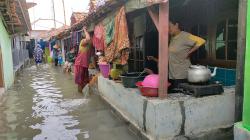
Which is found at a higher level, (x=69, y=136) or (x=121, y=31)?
(x=121, y=31)

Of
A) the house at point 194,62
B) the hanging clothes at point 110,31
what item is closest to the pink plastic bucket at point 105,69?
the house at point 194,62

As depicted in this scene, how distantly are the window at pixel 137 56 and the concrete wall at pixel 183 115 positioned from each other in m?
2.98

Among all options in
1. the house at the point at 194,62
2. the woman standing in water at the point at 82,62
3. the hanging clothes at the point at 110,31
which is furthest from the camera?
the woman standing in water at the point at 82,62

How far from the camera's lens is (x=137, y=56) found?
8328 mm

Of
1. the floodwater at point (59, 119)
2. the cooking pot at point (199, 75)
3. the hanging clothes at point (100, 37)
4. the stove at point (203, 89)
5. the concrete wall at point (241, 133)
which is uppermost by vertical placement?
the hanging clothes at point (100, 37)

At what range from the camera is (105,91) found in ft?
25.2

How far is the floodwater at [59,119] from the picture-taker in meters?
5.20

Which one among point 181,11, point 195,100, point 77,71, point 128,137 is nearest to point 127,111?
point 128,137

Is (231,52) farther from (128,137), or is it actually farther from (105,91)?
(105,91)

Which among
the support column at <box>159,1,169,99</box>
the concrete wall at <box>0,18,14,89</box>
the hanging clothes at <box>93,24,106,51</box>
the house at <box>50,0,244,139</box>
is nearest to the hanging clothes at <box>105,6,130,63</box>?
the house at <box>50,0,244,139</box>

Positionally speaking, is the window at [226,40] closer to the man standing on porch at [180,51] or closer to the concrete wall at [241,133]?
the man standing on porch at [180,51]

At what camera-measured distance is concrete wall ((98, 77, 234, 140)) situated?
169 inches

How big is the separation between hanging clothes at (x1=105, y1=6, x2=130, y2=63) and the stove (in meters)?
1.51

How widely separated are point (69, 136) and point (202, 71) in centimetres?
282
